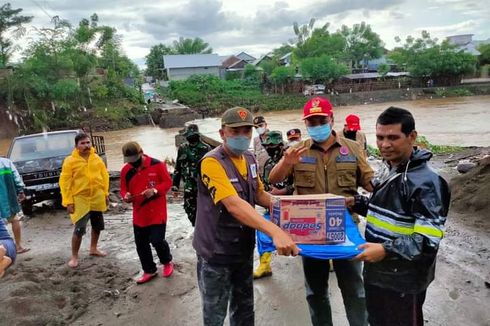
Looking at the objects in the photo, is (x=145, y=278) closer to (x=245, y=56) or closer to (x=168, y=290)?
(x=168, y=290)

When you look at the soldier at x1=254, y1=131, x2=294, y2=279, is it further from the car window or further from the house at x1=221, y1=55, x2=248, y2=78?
the house at x1=221, y1=55, x2=248, y2=78

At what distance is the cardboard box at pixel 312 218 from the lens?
2490 mm

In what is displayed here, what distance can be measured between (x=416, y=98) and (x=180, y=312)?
51.2 m

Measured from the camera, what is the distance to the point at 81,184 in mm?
5195

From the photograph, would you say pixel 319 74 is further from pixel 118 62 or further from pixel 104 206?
pixel 104 206

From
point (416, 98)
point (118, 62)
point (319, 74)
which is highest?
point (118, 62)

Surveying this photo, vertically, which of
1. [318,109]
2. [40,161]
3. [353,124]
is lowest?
[40,161]

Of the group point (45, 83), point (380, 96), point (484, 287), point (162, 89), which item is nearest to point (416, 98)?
point (380, 96)

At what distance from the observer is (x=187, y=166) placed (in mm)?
4863

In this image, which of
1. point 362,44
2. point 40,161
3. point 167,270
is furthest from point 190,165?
point 362,44

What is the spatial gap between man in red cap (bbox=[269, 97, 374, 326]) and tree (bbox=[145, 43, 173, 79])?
75.2 m

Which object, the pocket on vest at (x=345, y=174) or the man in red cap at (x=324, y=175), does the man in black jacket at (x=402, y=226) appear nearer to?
the man in red cap at (x=324, y=175)

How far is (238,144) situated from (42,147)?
8.33m

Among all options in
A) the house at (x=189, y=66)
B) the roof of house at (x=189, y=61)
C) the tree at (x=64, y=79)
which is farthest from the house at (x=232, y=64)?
the tree at (x=64, y=79)
